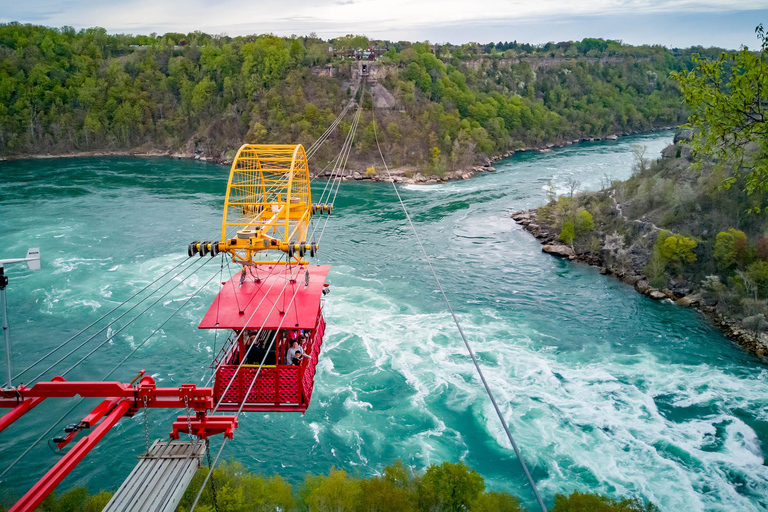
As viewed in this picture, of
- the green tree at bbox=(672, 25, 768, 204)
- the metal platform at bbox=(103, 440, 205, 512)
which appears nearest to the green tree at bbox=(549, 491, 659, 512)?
the green tree at bbox=(672, 25, 768, 204)

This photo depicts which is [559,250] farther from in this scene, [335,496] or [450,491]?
[335,496]

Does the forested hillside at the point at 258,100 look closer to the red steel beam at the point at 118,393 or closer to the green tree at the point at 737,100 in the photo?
the green tree at the point at 737,100

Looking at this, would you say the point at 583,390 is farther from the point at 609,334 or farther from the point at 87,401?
the point at 87,401

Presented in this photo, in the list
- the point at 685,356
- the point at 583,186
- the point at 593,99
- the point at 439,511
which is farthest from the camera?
the point at 593,99

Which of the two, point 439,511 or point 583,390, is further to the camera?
point 583,390

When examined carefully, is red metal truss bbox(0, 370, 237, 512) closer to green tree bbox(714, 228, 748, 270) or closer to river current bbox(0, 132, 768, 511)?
river current bbox(0, 132, 768, 511)

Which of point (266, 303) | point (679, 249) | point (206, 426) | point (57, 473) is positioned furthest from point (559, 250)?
point (57, 473)

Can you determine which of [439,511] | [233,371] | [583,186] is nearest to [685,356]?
[439,511]
